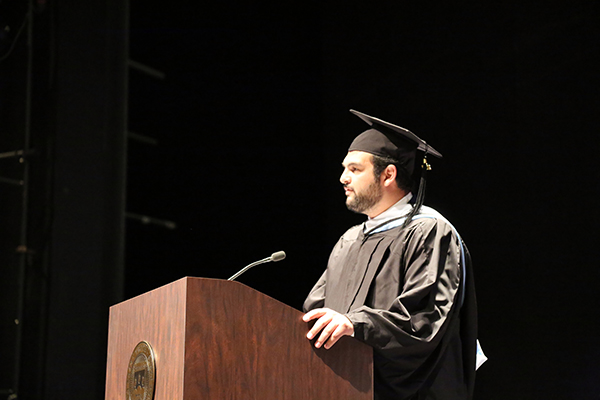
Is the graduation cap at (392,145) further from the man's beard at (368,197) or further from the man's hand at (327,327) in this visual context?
the man's hand at (327,327)

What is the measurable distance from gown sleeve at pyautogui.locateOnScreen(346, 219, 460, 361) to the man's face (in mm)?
292

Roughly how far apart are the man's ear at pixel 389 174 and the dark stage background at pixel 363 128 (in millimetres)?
761

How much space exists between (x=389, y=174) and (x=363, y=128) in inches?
62.2

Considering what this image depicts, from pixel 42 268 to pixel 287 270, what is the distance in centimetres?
154

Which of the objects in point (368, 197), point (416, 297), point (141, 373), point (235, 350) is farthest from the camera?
point (368, 197)

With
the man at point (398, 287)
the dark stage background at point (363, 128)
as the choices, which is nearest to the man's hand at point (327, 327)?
the man at point (398, 287)

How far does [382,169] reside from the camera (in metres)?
2.65

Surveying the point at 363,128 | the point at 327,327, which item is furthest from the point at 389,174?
the point at 363,128

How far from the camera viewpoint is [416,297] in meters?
2.08

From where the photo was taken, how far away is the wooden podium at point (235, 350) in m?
1.46

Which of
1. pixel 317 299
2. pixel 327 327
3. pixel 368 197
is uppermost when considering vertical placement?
pixel 368 197

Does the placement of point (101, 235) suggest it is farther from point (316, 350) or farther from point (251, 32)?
point (316, 350)

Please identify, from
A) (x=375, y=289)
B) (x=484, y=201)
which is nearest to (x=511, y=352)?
(x=484, y=201)

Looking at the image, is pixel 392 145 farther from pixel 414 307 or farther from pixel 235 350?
pixel 235 350
